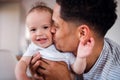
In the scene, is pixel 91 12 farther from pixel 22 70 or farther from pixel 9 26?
pixel 9 26

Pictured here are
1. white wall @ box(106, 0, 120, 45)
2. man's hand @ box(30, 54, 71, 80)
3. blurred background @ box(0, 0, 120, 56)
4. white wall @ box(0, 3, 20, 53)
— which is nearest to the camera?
man's hand @ box(30, 54, 71, 80)

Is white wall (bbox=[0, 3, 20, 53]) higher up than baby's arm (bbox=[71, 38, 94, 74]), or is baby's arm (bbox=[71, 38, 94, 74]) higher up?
baby's arm (bbox=[71, 38, 94, 74])

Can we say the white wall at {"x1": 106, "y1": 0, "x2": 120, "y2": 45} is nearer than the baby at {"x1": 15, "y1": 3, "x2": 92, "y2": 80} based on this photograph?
No

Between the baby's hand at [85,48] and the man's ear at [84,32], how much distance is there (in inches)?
0.6

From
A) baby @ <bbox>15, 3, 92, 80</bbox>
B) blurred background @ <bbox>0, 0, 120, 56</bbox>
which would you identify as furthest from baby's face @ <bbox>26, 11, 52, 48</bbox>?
blurred background @ <bbox>0, 0, 120, 56</bbox>

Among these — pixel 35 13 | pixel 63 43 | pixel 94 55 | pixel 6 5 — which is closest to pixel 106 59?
pixel 94 55

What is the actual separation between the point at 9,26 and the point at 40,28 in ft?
7.03

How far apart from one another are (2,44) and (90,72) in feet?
7.28

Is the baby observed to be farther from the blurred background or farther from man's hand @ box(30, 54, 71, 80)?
the blurred background

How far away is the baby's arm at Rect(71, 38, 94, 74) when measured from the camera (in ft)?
2.89

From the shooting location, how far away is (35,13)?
972 millimetres

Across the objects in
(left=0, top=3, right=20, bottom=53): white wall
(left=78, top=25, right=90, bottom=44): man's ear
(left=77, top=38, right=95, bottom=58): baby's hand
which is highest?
(left=78, top=25, right=90, bottom=44): man's ear

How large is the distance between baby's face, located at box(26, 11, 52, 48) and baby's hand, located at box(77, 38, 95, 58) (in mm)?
133

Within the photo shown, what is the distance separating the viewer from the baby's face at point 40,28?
0.95m
